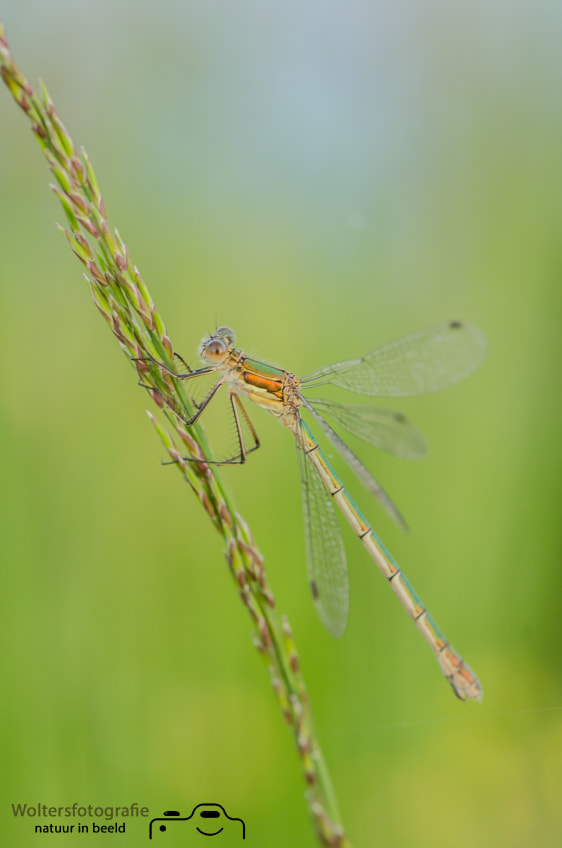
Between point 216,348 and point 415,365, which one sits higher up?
point 216,348

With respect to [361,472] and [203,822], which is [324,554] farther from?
[203,822]

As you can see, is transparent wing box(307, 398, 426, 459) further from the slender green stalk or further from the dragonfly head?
the slender green stalk

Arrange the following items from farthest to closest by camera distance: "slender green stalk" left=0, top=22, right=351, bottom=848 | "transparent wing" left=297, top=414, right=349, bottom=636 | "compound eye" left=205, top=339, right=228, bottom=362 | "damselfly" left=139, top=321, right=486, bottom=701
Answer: "compound eye" left=205, top=339, right=228, bottom=362
"damselfly" left=139, top=321, right=486, bottom=701
"transparent wing" left=297, top=414, right=349, bottom=636
"slender green stalk" left=0, top=22, right=351, bottom=848

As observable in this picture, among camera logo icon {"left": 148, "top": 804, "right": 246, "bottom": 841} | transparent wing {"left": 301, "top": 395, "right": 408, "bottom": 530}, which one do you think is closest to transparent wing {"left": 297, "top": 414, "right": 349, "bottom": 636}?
transparent wing {"left": 301, "top": 395, "right": 408, "bottom": 530}

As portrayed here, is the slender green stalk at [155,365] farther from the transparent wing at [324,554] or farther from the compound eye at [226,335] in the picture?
the compound eye at [226,335]

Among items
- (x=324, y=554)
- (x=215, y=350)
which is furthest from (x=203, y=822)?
(x=215, y=350)

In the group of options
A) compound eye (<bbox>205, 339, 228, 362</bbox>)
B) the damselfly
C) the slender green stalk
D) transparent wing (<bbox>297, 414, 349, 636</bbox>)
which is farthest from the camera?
compound eye (<bbox>205, 339, 228, 362</bbox>)

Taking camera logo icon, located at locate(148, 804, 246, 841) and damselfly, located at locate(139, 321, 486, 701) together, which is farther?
damselfly, located at locate(139, 321, 486, 701)

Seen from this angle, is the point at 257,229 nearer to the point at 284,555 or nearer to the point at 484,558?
the point at 284,555
